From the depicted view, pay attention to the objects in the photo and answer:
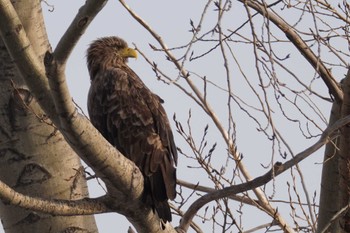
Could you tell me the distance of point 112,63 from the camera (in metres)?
5.65

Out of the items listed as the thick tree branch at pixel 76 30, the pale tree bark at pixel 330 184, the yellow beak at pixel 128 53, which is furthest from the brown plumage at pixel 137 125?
the thick tree branch at pixel 76 30

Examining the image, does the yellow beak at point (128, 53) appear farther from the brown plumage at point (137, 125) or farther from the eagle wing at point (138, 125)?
the eagle wing at point (138, 125)

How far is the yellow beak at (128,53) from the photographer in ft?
19.2

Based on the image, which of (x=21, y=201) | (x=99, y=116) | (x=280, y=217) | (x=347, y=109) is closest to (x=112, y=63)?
(x=99, y=116)

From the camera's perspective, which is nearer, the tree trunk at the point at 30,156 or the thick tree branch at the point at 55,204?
the thick tree branch at the point at 55,204

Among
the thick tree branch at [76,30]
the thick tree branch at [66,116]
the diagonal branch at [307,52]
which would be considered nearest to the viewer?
the thick tree branch at [76,30]

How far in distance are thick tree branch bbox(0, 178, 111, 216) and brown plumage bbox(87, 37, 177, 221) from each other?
0.57m

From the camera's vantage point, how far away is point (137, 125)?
15.6 ft

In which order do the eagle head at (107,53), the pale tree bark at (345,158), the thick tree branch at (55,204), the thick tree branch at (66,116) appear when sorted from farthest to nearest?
the eagle head at (107,53), the pale tree bark at (345,158), the thick tree branch at (55,204), the thick tree branch at (66,116)

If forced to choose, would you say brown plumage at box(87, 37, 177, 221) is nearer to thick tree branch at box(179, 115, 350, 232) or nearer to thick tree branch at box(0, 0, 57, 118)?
thick tree branch at box(179, 115, 350, 232)

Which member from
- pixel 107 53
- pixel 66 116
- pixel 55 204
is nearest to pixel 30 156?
pixel 55 204

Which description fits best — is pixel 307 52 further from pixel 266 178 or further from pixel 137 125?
pixel 137 125

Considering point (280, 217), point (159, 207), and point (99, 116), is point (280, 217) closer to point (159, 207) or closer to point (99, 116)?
point (159, 207)

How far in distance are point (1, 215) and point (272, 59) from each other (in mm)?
1417
